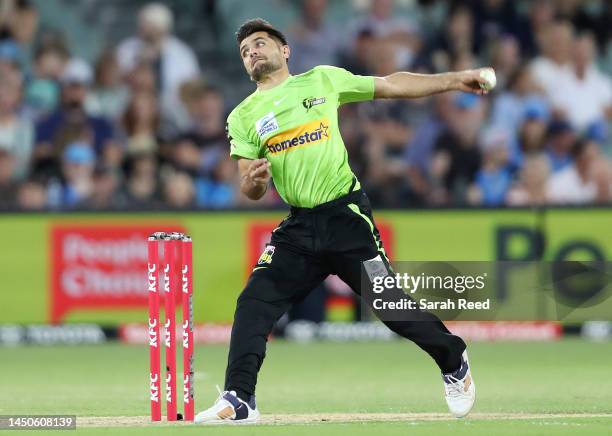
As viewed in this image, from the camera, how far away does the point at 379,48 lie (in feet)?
56.2

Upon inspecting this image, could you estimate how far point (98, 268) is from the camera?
14875 millimetres

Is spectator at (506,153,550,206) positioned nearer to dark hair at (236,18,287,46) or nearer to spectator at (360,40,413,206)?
spectator at (360,40,413,206)

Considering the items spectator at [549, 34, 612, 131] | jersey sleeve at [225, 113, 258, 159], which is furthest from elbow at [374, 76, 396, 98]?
spectator at [549, 34, 612, 131]

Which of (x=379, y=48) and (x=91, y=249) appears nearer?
(x=91, y=249)

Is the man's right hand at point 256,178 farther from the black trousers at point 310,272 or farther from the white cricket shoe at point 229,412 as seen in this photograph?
the white cricket shoe at point 229,412

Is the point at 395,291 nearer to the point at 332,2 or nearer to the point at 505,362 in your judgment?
the point at 505,362

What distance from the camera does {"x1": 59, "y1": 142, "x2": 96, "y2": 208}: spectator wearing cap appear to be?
15.6m

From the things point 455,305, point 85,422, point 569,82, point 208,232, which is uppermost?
point 569,82

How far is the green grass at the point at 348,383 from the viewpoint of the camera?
8.04 metres

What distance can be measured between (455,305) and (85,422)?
8.15 feet

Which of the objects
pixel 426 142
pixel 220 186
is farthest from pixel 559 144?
pixel 220 186

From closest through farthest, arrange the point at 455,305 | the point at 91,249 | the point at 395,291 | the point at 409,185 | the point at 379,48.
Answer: the point at 395,291, the point at 455,305, the point at 91,249, the point at 409,185, the point at 379,48

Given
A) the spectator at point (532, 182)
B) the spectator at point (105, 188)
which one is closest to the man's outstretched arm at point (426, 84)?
the spectator at point (532, 182)

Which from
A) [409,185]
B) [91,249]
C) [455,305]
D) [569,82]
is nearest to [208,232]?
[91,249]
